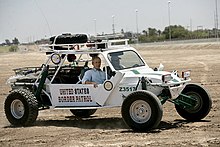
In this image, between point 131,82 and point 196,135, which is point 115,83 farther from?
point 196,135

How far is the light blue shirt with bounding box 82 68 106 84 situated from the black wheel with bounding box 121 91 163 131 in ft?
4.36

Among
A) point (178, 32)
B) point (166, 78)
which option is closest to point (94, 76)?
point (166, 78)

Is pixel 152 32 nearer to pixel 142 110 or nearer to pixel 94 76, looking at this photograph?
pixel 94 76

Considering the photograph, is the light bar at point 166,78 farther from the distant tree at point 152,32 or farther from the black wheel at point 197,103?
the distant tree at point 152,32

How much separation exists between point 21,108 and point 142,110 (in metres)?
3.12

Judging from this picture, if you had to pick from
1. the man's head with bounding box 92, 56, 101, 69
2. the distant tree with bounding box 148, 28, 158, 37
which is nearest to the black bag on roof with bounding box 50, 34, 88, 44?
the man's head with bounding box 92, 56, 101, 69

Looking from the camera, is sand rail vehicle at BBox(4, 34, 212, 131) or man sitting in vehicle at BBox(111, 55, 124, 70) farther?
man sitting in vehicle at BBox(111, 55, 124, 70)

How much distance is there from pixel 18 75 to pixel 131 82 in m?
3.32

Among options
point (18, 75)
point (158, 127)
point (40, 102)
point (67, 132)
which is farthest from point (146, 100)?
point (18, 75)

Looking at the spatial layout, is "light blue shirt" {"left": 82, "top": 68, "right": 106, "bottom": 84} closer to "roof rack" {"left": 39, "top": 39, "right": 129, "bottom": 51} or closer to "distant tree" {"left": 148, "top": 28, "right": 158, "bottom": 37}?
"roof rack" {"left": 39, "top": 39, "right": 129, "bottom": 51}

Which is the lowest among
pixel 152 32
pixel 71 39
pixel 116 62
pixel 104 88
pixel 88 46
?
pixel 152 32

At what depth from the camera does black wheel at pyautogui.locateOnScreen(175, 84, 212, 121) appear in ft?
36.7

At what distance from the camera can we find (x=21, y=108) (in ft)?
38.6

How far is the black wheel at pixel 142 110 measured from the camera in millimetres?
9820
